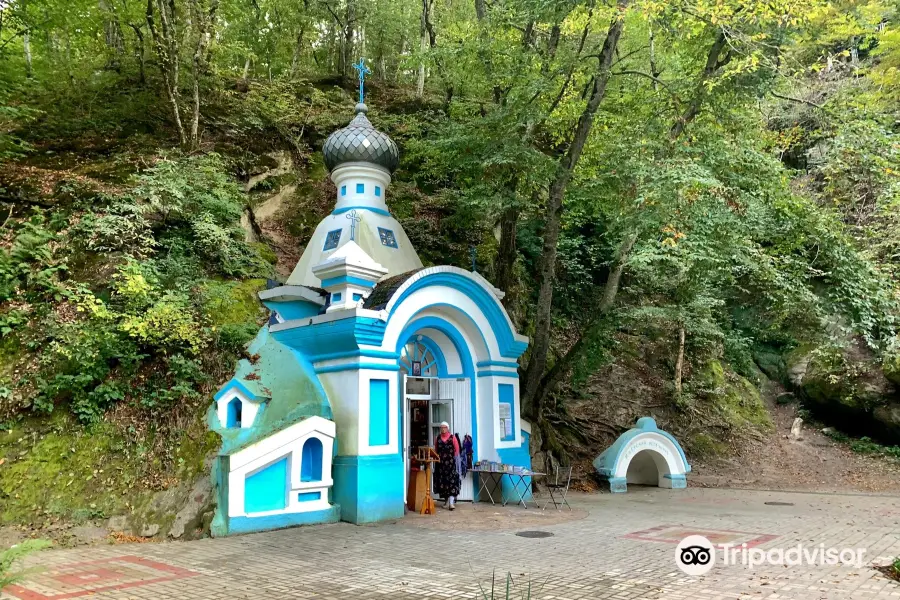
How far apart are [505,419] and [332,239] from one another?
4771 millimetres

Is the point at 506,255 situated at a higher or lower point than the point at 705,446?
higher

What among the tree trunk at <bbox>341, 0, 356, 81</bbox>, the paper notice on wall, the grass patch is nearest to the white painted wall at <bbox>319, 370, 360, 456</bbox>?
the paper notice on wall

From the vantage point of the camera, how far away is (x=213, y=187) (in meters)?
13.7

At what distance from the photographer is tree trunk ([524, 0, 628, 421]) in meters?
11.9

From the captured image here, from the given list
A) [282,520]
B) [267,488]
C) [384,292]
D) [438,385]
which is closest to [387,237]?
[384,292]

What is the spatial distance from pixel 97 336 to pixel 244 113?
425 inches

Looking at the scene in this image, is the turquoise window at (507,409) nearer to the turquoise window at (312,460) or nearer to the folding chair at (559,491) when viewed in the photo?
the folding chair at (559,491)

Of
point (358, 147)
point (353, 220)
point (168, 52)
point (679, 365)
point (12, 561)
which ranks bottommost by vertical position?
point (12, 561)

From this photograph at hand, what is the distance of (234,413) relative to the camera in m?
9.71

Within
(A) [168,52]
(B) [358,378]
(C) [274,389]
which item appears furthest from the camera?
(A) [168,52]

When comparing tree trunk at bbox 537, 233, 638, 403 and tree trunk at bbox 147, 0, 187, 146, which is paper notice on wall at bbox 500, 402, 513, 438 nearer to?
tree trunk at bbox 537, 233, 638, 403

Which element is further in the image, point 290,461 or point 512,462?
point 512,462

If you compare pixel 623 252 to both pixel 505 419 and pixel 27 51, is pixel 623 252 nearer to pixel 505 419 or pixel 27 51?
pixel 505 419

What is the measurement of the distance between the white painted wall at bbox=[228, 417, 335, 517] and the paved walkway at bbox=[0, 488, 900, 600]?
0.42 meters
